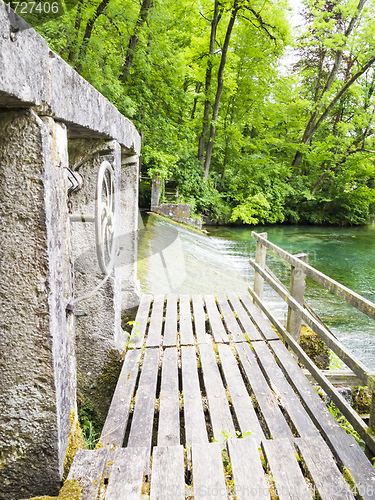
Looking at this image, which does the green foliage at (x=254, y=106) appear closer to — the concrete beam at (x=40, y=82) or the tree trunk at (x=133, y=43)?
the tree trunk at (x=133, y=43)

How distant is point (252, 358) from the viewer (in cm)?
307

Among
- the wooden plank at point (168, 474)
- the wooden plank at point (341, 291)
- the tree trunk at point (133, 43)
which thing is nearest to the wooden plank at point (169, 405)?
the wooden plank at point (168, 474)

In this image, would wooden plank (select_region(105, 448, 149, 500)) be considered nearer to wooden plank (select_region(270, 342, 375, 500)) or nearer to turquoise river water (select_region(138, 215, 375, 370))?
wooden plank (select_region(270, 342, 375, 500))

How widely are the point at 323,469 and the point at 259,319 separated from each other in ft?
6.95

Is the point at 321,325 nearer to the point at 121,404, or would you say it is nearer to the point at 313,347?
the point at 313,347

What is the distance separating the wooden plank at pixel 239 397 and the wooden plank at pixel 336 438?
400mm

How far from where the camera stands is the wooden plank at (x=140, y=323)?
3391mm

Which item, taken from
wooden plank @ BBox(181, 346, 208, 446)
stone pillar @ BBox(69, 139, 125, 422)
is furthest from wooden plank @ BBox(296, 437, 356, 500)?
stone pillar @ BBox(69, 139, 125, 422)

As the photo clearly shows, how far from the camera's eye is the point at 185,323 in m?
3.82

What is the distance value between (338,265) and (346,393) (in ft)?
28.6

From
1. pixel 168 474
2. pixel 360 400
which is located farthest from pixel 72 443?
pixel 360 400

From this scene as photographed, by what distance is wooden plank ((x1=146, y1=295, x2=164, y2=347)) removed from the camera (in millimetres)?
3379

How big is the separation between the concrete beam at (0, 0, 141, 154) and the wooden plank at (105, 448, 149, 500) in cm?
180

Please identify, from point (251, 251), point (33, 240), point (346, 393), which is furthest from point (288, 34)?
point (33, 240)
